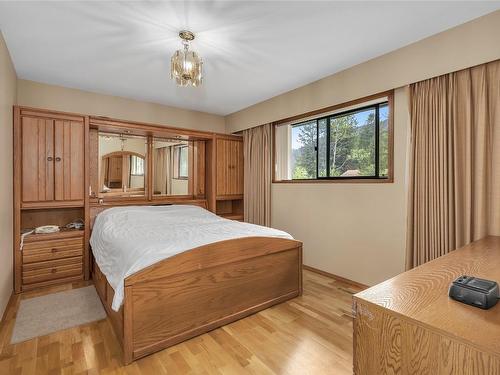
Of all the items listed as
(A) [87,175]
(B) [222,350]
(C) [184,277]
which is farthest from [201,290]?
(A) [87,175]

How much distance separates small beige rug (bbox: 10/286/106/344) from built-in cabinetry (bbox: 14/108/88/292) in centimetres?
37

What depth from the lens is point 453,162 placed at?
217cm

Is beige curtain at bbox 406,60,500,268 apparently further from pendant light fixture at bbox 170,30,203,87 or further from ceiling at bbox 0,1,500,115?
pendant light fixture at bbox 170,30,203,87

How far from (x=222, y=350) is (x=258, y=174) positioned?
2763 millimetres

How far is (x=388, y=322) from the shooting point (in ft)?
3.04

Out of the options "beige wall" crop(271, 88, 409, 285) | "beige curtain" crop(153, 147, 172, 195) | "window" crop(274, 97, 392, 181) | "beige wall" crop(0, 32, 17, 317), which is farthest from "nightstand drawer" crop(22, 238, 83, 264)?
"window" crop(274, 97, 392, 181)

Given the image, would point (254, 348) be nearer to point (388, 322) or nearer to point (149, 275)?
point (149, 275)

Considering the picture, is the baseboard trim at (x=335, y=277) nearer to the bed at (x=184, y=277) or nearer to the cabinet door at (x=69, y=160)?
the bed at (x=184, y=277)

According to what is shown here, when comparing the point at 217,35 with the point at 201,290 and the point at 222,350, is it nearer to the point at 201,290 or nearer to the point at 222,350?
the point at 201,290

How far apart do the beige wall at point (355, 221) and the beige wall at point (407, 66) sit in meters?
0.21

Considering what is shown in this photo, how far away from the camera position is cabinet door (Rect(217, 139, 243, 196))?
4336 mm

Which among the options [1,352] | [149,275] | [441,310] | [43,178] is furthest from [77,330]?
[441,310]

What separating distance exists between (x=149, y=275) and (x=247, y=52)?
7.14 ft

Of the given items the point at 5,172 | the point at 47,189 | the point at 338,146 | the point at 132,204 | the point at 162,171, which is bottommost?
the point at 132,204
